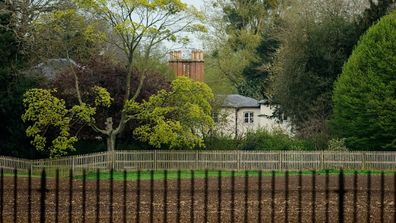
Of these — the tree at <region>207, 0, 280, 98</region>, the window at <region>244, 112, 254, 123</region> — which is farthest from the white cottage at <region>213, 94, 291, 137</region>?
the tree at <region>207, 0, 280, 98</region>

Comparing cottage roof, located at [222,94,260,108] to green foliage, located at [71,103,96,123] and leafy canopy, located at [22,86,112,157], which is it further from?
green foliage, located at [71,103,96,123]

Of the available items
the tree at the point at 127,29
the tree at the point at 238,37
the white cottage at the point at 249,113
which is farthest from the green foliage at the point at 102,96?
the tree at the point at 238,37

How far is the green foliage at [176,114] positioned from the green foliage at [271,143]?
4.99 m

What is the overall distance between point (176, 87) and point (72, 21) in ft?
23.7

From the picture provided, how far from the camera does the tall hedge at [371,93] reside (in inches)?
1686

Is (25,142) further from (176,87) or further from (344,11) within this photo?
(344,11)

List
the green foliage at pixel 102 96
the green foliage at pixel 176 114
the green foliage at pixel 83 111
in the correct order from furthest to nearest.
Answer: the green foliage at pixel 102 96, the green foliage at pixel 176 114, the green foliage at pixel 83 111

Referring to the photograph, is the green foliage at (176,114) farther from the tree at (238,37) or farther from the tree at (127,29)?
the tree at (238,37)

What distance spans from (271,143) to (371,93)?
6627 mm

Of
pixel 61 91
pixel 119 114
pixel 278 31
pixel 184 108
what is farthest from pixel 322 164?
pixel 278 31

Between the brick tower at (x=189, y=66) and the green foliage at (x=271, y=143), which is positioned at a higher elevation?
the brick tower at (x=189, y=66)

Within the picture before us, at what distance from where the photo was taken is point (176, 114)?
1702 inches

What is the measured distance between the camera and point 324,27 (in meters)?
51.4

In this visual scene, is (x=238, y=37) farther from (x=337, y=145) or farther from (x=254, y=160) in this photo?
(x=254, y=160)
